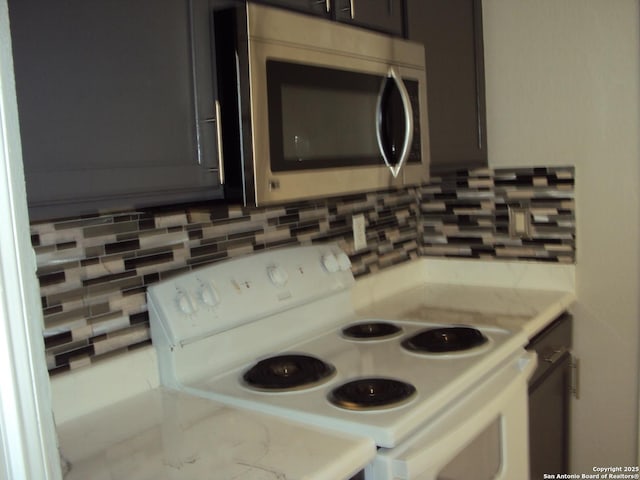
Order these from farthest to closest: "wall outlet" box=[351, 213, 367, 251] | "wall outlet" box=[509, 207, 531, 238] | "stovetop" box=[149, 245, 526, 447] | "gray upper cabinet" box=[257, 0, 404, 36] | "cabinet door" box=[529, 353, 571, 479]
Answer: "wall outlet" box=[509, 207, 531, 238] → "wall outlet" box=[351, 213, 367, 251] → "cabinet door" box=[529, 353, 571, 479] → "gray upper cabinet" box=[257, 0, 404, 36] → "stovetop" box=[149, 245, 526, 447]

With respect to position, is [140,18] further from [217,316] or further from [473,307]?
[473,307]

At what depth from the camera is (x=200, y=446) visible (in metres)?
1.16

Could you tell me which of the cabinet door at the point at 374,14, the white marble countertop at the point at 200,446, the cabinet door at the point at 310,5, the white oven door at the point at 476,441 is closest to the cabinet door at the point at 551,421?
the white oven door at the point at 476,441

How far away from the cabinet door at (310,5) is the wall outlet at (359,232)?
2.67 ft

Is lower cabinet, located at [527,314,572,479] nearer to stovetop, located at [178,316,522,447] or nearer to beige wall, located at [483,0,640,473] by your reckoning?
beige wall, located at [483,0,640,473]

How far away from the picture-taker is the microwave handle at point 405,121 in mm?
1609

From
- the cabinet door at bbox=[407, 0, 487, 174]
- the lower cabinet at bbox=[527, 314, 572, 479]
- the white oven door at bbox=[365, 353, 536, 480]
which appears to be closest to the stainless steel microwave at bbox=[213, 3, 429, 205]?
the cabinet door at bbox=[407, 0, 487, 174]

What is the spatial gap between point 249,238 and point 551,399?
1066mm

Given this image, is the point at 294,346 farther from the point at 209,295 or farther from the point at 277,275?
the point at 209,295

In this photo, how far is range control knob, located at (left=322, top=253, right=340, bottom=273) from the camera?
1.88 m

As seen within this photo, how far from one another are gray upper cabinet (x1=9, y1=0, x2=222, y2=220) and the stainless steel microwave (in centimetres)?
5

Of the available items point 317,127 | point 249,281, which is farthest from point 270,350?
point 317,127

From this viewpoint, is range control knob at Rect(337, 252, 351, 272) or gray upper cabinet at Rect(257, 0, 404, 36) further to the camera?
range control knob at Rect(337, 252, 351, 272)

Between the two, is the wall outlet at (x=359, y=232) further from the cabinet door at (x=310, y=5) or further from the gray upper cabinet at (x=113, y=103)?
the gray upper cabinet at (x=113, y=103)
